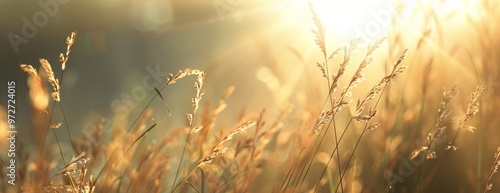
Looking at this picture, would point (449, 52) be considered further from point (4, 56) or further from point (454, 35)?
point (4, 56)

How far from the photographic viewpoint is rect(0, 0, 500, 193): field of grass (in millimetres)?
1482

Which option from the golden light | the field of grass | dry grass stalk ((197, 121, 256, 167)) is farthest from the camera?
the golden light

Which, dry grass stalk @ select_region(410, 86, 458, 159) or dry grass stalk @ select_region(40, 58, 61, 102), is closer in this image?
dry grass stalk @ select_region(40, 58, 61, 102)

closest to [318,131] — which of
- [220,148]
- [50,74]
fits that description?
[220,148]

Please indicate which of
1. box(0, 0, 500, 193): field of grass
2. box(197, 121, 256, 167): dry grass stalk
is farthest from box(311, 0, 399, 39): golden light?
box(197, 121, 256, 167): dry grass stalk

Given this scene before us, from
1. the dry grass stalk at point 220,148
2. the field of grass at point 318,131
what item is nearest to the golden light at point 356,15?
the field of grass at point 318,131

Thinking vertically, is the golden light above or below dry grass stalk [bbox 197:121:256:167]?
above

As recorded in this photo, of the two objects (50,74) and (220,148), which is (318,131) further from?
(50,74)

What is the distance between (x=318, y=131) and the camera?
1.57 meters

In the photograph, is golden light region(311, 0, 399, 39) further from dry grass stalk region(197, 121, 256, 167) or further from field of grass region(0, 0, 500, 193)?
dry grass stalk region(197, 121, 256, 167)

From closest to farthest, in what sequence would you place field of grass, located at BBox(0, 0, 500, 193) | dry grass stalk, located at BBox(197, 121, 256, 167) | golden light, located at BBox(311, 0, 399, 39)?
dry grass stalk, located at BBox(197, 121, 256, 167) < field of grass, located at BBox(0, 0, 500, 193) < golden light, located at BBox(311, 0, 399, 39)

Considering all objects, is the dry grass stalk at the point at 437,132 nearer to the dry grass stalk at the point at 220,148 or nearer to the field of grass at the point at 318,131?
Answer: the field of grass at the point at 318,131

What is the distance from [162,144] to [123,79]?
836 centimetres

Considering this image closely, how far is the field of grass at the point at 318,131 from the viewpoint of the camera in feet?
4.86
